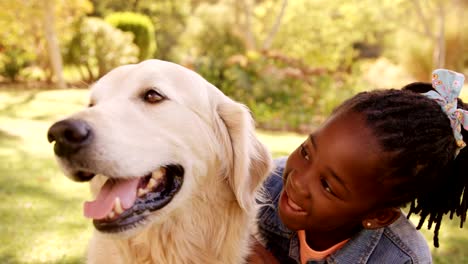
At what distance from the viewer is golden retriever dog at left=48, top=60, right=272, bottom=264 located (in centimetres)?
175

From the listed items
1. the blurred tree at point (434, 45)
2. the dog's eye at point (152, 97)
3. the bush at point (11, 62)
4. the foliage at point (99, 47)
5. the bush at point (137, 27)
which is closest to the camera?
the dog's eye at point (152, 97)

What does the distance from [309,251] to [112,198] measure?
106cm

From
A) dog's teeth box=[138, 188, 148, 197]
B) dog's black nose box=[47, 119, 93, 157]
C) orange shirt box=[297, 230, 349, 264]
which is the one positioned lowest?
orange shirt box=[297, 230, 349, 264]

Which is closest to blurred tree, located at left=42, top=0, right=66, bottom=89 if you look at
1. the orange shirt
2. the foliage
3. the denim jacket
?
the foliage

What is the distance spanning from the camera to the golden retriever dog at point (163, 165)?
5.74ft

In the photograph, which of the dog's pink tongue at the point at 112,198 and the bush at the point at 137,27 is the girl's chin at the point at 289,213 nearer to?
the dog's pink tongue at the point at 112,198

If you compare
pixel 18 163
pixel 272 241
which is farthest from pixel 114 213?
pixel 18 163

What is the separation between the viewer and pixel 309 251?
7.56 feet

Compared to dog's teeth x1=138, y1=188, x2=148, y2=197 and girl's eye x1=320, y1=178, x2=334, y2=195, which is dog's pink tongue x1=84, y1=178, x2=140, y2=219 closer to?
dog's teeth x1=138, y1=188, x2=148, y2=197

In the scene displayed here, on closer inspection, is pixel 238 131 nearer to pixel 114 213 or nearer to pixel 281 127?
pixel 114 213

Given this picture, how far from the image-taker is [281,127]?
28.2 ft

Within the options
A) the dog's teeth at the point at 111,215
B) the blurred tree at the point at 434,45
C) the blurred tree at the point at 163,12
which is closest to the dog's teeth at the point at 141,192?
the dog's teeth at the point at 111,215

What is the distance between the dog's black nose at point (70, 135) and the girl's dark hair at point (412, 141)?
1176mm

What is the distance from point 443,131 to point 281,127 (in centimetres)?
666
